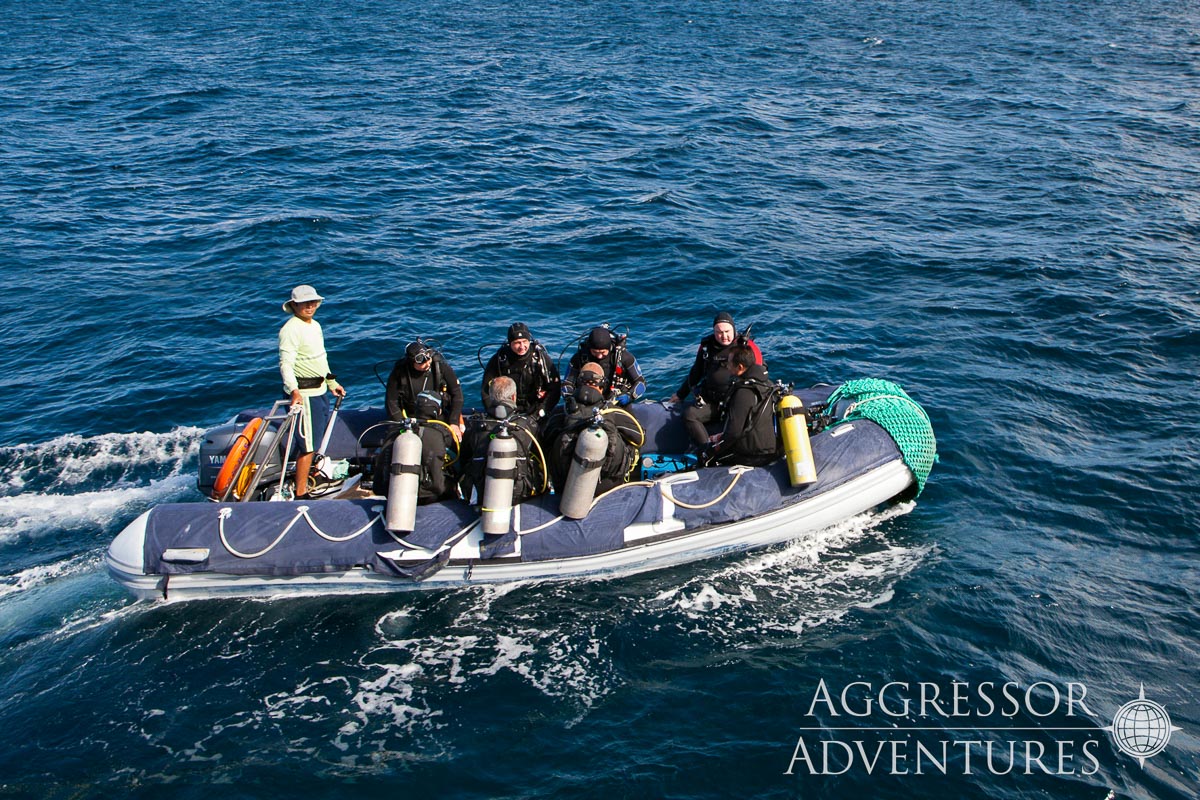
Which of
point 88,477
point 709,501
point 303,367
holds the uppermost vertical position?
point 303,367

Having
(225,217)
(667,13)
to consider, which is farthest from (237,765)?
(667,13)

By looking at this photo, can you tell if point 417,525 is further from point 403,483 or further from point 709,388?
point 709,388

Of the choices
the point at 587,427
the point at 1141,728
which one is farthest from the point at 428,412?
the point at 1141,728

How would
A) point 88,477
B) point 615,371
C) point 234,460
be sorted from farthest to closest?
point 88,477 → point 615,371 → point 234,460

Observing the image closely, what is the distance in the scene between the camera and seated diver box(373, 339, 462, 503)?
914cm

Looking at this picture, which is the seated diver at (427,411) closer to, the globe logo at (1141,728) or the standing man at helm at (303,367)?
the standing man at helm at (303,367)

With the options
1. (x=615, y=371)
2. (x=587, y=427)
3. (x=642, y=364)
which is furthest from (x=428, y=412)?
(x=642, y=364)

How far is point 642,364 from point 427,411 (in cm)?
542

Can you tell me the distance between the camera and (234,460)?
9672 millimetres

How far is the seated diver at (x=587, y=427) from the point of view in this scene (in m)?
9.05

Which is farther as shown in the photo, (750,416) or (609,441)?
(750,416)

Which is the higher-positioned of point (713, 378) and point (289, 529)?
point (713, 378)

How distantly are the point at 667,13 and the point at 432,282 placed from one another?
32.5m

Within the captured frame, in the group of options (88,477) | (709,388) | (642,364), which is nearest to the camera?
(709,388)
